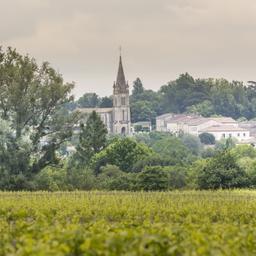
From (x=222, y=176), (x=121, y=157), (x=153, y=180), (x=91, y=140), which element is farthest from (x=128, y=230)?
(x=91, y=140)

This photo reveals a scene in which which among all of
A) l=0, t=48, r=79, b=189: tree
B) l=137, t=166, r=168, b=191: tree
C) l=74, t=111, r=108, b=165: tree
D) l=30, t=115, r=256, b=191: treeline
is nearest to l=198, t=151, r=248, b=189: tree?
l=30, t=115, r=256, b=191: treeline

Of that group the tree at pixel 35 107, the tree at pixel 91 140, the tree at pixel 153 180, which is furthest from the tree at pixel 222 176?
the tree at pixel 91 140

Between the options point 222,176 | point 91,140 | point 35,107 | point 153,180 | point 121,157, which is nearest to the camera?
point 222,176

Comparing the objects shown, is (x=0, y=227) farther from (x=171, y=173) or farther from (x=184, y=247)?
(x=171, y=173)

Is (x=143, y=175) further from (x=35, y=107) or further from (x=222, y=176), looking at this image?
(x=35, y=107)

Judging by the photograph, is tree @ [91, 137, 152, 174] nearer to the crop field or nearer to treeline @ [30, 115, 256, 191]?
treeline @ [30, 115, 256, 191]

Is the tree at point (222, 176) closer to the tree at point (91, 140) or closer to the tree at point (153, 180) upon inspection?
the tree at point (153, 180)

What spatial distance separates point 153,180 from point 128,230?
36571 mm

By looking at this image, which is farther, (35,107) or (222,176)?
(35,107)

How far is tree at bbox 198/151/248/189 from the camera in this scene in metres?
53.7

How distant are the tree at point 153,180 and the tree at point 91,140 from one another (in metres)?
45.0

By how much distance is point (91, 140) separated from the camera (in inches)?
4053

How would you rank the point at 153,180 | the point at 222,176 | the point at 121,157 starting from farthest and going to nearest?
the point at 121,157 → the point at 153,180 → the point at 222,176

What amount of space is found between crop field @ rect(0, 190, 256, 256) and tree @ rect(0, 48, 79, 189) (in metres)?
28.8
